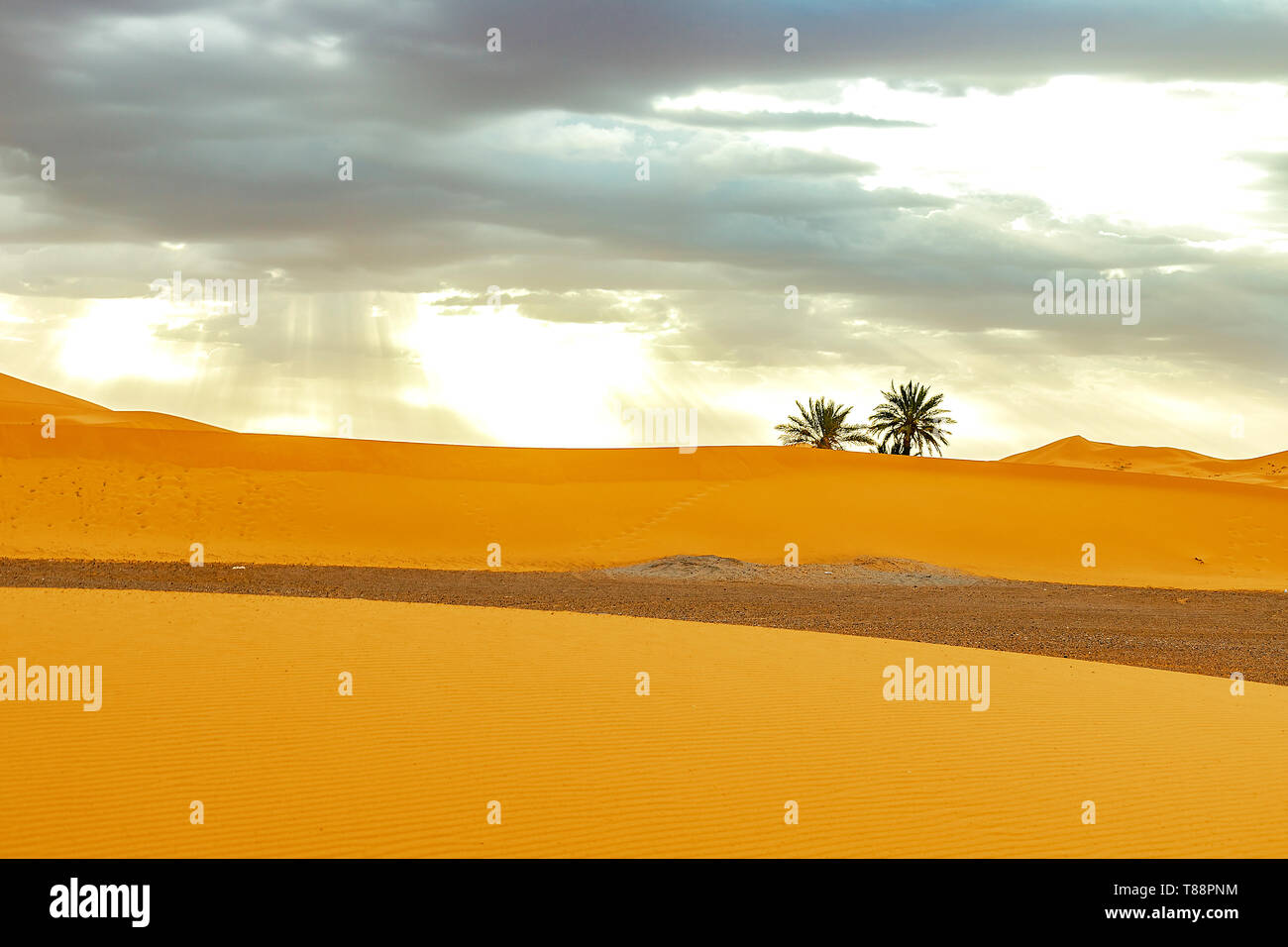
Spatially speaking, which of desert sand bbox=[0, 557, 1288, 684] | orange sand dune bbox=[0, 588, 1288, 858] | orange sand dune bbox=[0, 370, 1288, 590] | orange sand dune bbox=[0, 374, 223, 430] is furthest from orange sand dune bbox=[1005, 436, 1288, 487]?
orange sand dune bbox=[0, 588, 1288, 858]

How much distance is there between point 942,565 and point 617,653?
2384 centimetres

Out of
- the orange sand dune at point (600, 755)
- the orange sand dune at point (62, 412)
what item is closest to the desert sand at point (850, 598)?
the orange sand dune at point (600, 755)

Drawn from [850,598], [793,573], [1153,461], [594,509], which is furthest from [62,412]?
[1153,461]

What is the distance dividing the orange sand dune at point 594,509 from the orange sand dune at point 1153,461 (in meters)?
55.4

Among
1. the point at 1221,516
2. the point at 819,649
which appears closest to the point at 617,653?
the point at 819,649

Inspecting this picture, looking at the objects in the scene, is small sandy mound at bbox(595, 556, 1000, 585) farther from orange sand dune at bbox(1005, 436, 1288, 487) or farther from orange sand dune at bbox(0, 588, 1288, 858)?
orange sand dune at bbox(1005, 436, 1288, 487)

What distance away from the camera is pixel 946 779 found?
11070mm

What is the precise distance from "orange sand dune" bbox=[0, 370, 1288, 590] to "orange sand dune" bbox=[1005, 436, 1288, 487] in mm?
55368

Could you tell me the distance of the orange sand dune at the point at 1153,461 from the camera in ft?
352

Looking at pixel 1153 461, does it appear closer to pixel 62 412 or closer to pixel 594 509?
pixel 594 509

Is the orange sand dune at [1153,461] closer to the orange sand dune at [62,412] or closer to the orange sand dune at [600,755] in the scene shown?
the orange sand dune at [62,412]

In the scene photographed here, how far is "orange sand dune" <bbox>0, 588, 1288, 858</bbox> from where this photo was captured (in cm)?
905

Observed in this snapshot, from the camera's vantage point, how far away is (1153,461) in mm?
119125

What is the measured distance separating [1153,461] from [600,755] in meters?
119
